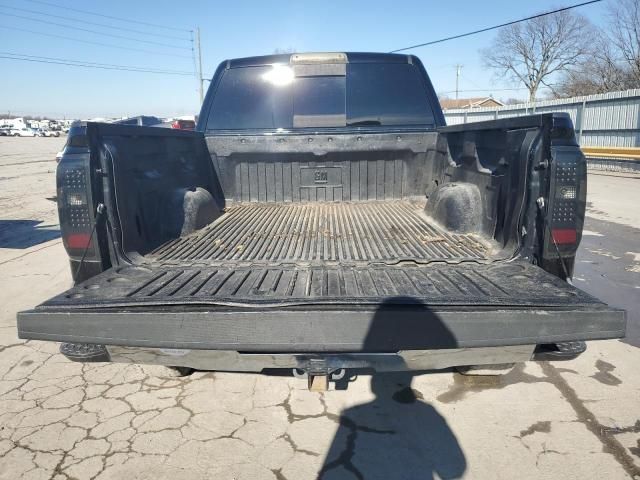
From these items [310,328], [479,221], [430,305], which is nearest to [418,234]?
[479,221]

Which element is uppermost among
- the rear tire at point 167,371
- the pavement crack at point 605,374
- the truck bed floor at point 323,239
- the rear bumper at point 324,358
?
the truck bed floor at point 323,239

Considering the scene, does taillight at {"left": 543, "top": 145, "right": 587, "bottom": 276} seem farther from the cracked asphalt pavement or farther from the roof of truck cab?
the roof of truck cab

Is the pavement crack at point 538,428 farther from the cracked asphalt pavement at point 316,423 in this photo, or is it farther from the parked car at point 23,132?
the parked car at point 23,132

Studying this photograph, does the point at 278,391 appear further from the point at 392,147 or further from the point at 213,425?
the point at 392,147

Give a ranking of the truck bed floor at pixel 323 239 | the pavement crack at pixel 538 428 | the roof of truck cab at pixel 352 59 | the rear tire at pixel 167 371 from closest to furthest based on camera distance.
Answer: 1. the pavement crack at pixel 538 428
2. the truck bed floor at pixel 323 239
3. the rear tire at pixel 167 371
4. the roof of truck cab at pixel 352 59

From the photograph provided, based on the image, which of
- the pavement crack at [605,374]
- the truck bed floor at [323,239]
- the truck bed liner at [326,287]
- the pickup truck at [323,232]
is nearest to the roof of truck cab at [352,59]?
the pickup truck at [323,232]

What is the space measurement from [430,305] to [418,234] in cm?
138

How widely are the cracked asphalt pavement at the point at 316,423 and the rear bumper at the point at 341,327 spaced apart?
83 centimetres

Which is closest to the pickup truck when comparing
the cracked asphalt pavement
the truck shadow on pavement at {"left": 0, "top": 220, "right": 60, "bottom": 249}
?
the cracked asphalt pavement

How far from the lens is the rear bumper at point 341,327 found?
1917mm

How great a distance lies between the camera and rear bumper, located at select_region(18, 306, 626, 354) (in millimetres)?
1917

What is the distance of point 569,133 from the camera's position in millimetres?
2418

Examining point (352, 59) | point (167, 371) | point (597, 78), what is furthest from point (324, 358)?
point (597, 78)

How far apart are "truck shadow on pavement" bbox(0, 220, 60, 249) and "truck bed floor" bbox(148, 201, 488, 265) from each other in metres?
5.41
